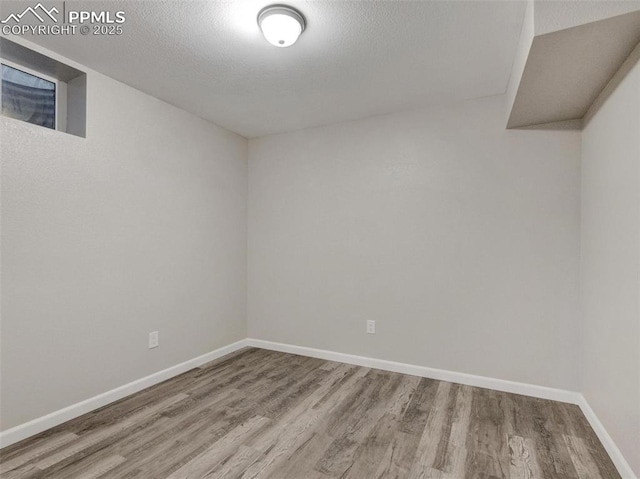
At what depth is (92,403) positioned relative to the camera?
2371mm

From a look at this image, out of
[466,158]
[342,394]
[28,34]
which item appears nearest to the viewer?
[28,34]

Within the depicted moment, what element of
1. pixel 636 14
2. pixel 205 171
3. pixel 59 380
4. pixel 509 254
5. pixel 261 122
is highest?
pixel 261 122

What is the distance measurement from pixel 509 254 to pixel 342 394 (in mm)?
1728

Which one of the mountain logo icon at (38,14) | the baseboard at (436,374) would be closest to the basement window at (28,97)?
the mountain logo icon at (38,14)

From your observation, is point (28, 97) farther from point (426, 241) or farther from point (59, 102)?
point (426, 241)

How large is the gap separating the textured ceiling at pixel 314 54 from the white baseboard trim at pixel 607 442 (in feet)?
7.73

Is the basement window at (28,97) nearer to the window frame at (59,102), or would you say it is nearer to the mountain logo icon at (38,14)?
the window frame at (59,102)

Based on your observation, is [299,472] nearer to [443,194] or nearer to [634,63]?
[443,194]

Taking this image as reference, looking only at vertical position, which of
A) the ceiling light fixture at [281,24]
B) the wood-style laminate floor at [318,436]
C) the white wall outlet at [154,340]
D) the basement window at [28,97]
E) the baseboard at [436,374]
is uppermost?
the ceiling light fixture at [281,24]

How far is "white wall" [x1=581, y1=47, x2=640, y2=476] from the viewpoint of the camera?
1604 mm

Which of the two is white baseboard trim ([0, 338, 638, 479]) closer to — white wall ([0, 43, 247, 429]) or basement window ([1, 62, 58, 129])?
white wall ([0, 43, 247, 429])

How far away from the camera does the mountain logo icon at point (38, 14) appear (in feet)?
5.92

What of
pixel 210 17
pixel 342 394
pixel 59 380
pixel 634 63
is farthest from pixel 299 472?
pixel 634 63

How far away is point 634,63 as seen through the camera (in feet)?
5.24
